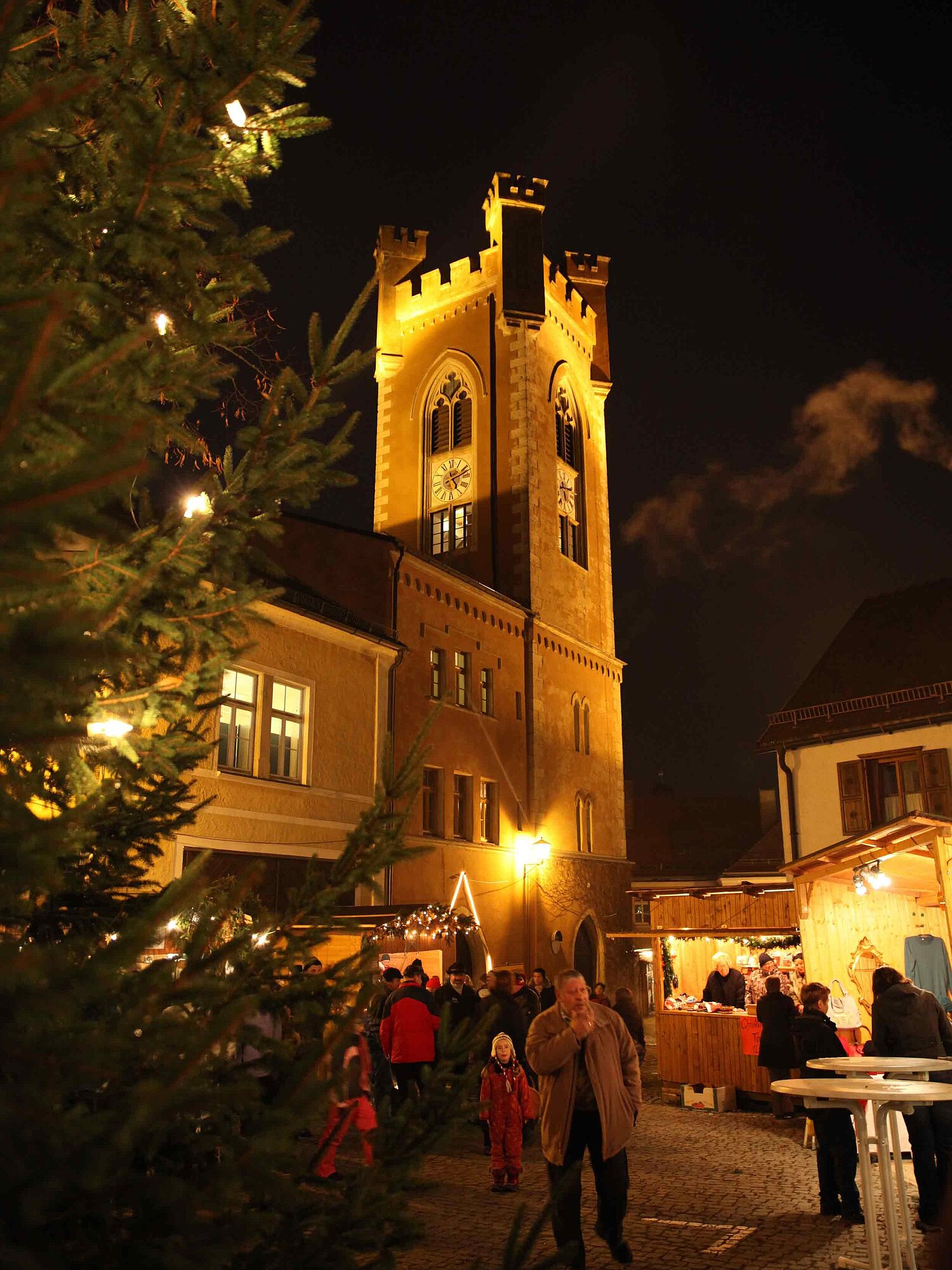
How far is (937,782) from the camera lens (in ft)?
73.8

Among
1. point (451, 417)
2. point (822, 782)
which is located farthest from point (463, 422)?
point (822, 782)

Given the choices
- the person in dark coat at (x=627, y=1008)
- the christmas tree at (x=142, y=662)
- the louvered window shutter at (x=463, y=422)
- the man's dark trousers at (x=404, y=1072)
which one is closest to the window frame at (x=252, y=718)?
the man's dark trousers at (x=404, y=1072)

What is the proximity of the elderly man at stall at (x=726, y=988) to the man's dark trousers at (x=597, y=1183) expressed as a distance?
380 inches

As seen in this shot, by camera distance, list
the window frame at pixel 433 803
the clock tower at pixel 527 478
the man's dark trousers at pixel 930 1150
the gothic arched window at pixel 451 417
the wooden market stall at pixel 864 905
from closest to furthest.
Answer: the man's dark trousers at pixel 930 1150, the wooden market stall at pixel 864 905, the window frame at pixel 433 803, the clock tower at pixel 527 478, the gothic arched window at pixel 451 417

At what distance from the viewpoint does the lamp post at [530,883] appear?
26.8m

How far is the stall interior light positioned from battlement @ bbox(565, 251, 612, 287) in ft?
102

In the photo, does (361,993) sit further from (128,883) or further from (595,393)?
(595,393)

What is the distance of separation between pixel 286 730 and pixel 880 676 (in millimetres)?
15196

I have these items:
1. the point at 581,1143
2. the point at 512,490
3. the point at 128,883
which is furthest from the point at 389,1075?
the point at 512,490

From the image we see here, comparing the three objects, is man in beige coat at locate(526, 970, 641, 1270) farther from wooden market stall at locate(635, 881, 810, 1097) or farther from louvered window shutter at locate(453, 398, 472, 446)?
louvered window shutter at locate(453, 398, 472, 446)

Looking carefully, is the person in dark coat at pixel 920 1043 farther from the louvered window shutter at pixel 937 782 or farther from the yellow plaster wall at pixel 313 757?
the louvered window shutter at pixel 937 782

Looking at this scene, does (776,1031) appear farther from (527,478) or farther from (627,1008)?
(527,478)

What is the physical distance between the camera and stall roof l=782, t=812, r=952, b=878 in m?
11.9

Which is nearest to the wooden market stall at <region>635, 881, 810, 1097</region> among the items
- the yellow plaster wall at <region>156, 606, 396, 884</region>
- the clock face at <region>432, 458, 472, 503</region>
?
the yellow plaster wall at <region>156, 606, 396, 884</region>
